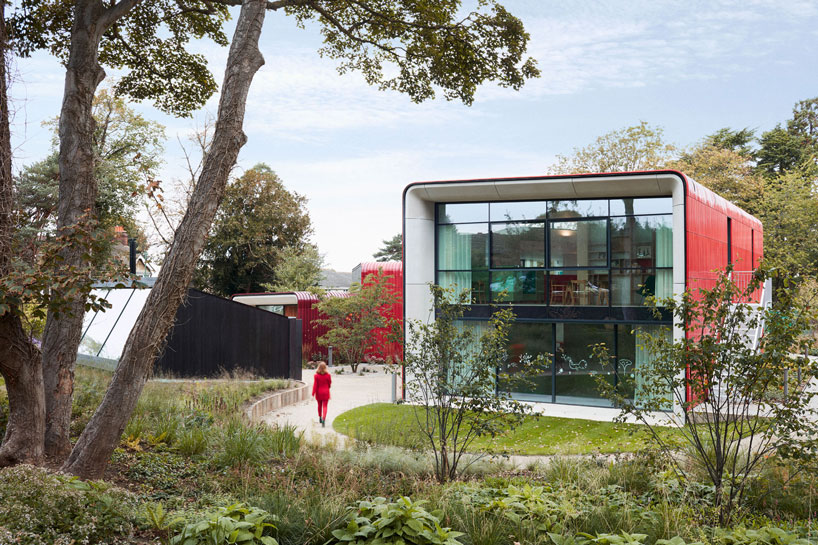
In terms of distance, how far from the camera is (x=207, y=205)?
668 centimetres

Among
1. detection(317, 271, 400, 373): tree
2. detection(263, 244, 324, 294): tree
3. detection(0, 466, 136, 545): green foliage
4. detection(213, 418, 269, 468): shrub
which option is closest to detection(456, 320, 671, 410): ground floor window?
detection(317, 271, 400, 373): tree

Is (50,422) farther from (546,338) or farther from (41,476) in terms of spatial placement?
(546,338)

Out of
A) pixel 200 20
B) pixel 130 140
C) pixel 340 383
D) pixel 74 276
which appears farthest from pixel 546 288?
pixel 130 140

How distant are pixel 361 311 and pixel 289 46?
14851mm

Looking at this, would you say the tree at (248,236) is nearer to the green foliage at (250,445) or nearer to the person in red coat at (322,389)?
the person in red coat at (322,389)

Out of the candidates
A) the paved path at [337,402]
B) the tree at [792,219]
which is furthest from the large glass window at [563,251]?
the tree at [792,219]

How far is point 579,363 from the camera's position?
1623cm

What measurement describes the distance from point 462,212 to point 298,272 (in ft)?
70.6

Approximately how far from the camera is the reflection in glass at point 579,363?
16.0 metres

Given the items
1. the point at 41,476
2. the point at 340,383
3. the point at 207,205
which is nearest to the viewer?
the point at 41,476

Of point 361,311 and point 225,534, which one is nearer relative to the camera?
point 225,534

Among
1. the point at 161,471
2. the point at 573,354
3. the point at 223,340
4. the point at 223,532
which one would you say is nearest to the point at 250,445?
the point at 161,471

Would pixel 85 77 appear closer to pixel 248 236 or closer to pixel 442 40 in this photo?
pixel 442 40

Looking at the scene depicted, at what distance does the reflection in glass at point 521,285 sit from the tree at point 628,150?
23.6 meters
